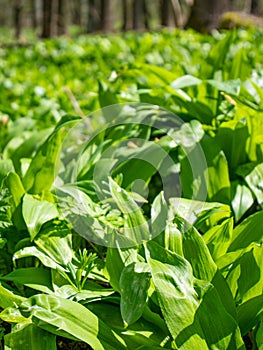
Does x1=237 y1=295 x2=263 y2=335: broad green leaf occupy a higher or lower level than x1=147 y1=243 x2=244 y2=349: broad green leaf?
lower

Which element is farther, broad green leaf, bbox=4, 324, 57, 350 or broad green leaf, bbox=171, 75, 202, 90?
broad green leaf, bbox=171, 75, 202, 90

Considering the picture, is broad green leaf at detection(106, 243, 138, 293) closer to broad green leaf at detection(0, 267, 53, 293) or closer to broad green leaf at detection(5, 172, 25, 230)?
broad green leaf at detection(0, 267, 53, 293)

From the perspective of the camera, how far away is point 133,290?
1620 mm

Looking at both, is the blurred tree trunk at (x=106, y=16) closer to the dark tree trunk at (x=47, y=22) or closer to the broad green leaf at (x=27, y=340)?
the dark tree trunk at (x=47, y=22)

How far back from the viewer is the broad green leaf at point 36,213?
75.0 inches

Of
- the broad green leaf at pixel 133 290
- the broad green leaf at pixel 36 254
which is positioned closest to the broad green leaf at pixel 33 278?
the broad green leaf at pixel 36 254

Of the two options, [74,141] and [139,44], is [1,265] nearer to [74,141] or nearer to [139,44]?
[74,141]

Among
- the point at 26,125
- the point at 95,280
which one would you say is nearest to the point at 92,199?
the point at 95,280

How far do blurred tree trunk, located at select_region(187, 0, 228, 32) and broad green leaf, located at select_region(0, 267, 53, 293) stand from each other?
1035 cm

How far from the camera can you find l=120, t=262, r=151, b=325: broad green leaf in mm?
1569

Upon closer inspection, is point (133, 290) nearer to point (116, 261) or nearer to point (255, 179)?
point (116, 261)

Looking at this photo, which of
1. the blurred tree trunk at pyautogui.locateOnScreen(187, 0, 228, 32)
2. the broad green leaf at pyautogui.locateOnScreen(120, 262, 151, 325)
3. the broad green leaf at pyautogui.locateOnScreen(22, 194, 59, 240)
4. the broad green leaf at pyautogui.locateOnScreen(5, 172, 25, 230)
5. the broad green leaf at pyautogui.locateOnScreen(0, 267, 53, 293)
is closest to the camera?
the broad green leaf at pyautogui.locateOnScreen(120, 262, 151, 325)

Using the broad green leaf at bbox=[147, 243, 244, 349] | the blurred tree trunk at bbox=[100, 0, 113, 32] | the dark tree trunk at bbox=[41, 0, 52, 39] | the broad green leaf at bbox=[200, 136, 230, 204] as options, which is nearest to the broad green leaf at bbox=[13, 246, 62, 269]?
the broad green leaf at bbox=[147, 243, 244, 349]

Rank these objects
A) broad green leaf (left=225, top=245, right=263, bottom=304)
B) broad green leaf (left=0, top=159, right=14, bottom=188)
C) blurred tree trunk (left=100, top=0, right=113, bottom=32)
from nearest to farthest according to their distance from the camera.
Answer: broad green leaf (left=225, top=245, right=263, bottom=304) → broad green leaf (left=0, top=159, right=14, bottom=188) → blurred tree trunk (left=100, top=0, right=113, bottom=32)
